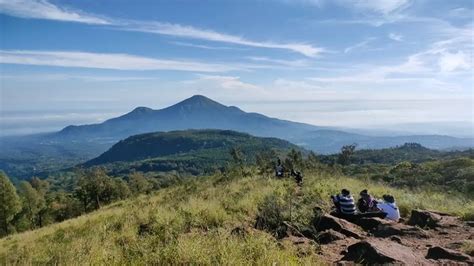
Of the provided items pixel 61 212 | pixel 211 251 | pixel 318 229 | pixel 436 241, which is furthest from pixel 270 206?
pixel 61 212

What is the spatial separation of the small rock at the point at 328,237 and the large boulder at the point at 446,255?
169 cm

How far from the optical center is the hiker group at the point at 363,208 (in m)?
9.82

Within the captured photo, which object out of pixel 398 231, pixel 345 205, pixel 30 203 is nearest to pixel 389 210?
pixel 345 205

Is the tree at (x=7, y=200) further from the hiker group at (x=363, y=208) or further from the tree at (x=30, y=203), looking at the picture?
the hiker group at (x=363, y=208)

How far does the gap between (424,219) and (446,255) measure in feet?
11.1

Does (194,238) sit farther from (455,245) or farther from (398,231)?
(455,245)

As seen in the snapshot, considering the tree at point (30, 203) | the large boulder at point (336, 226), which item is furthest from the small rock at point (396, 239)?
the tree at point (30, 203)

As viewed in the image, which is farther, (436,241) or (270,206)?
(270,206)

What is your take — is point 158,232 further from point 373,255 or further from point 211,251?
point 373,255

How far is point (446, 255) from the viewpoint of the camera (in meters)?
6.36

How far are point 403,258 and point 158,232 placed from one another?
4465 mm

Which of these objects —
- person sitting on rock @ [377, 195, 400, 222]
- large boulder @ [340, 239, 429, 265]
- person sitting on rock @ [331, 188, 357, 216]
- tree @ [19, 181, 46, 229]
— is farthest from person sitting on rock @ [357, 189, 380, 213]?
tree @ [19, 181, 46, 229]

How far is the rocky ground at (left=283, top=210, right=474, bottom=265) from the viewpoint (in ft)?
20.0

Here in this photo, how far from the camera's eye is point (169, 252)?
5547 mm
